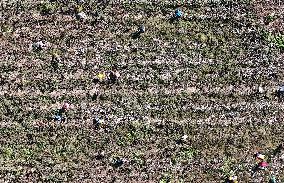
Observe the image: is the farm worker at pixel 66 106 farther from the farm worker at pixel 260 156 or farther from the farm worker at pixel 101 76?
the farm worker at pixel 260 156

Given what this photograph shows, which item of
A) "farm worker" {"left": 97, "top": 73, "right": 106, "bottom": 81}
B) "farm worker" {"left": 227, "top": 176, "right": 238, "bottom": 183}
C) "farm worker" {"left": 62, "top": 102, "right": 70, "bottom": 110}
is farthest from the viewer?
"farm worker" {"left": 97, "top": 73, "right": 106, "bottom": 81}

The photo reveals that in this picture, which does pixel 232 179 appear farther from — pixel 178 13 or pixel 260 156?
pixel 178 13

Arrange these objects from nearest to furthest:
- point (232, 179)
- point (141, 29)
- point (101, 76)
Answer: point (232, 179), point (101, 76), point (141, 29)

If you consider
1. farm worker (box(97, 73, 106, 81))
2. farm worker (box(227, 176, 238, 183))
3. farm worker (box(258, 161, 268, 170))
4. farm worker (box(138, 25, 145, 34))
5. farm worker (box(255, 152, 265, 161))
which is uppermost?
farm worker (box(138, 25, 145, 34))

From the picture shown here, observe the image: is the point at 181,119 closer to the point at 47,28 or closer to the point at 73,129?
the point at 73,129

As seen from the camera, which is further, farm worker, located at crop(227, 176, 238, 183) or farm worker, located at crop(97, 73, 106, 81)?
farm worker, located at crop(97, 73, 106, 81)

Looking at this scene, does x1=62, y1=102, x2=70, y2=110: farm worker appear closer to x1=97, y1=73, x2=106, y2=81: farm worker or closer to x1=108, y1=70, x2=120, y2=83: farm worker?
x1=97, y1=73, x2=106, y2=81: farm worker

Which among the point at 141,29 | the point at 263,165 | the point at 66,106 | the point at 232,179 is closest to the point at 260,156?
the point at 263,165

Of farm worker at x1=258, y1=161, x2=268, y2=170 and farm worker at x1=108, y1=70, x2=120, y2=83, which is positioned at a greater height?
farm worker at x1=108, y1=70, x2=120, y2=83

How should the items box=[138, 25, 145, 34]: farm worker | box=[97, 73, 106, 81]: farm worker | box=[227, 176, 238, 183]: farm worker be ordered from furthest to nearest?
box=[138, 25, 145, 34]: farm worker
box=[97, 73, 106, 81]: farm worker
box=[227, 176, 238, 183]: farm worker

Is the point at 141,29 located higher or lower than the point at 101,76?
higher

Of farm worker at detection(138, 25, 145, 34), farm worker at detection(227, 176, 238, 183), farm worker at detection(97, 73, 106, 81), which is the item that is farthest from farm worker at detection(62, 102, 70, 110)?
farm worker at detection(227, 176, 238, 183)
